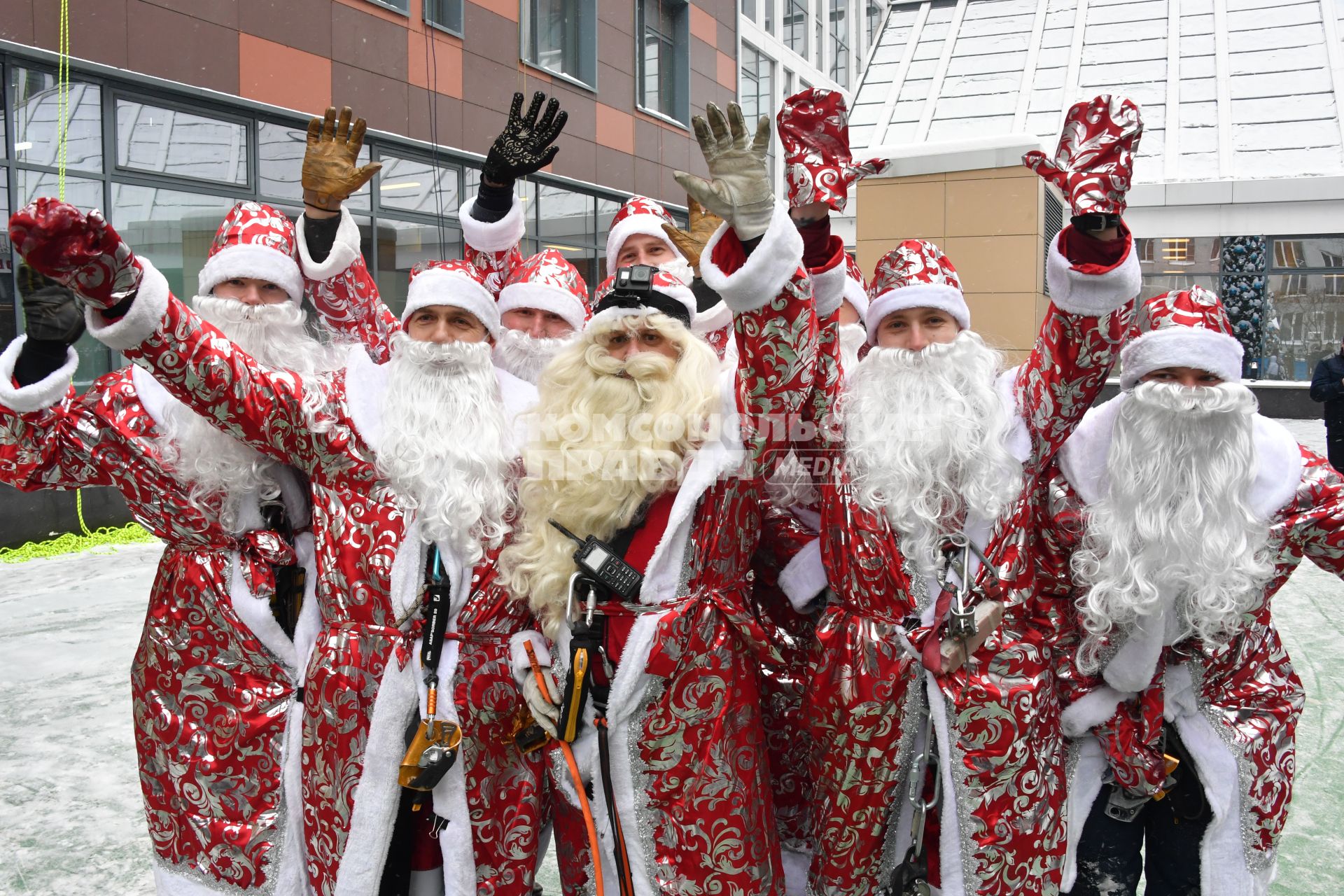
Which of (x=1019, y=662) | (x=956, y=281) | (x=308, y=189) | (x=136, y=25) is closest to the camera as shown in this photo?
(x=1019, y=662)

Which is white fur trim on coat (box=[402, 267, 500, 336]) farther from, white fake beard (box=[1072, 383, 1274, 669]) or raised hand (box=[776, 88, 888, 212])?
white fake beard (box=[1072, 383, 1274, 669])

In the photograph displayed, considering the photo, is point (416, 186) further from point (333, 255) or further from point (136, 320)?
point (136, 320)

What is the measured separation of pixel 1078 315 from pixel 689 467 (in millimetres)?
898

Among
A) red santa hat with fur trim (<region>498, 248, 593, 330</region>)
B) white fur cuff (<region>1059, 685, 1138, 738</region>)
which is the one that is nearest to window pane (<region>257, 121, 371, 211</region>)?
red santa hat with fur trim (<region>498, 248, 593, 330</region>)

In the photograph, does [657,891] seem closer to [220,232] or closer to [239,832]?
[239,832]

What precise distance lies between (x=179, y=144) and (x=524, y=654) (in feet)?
24.5

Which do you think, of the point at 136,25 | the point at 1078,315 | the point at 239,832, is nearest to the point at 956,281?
the point at 1078,315

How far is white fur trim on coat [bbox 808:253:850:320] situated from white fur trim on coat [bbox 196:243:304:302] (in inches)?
62.7

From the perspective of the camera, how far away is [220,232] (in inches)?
117

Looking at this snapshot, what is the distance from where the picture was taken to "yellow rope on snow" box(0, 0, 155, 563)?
23.3 feet

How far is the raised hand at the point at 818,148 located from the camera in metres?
2.02

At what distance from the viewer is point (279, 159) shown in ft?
29.1

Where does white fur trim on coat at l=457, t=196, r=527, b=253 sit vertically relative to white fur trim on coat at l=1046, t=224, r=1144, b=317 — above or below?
above

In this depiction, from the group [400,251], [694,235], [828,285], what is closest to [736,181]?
[828,285]
